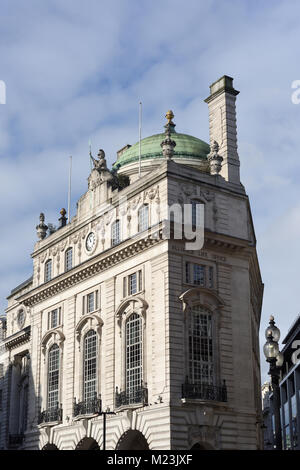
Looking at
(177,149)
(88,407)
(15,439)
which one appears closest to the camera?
(88,407)

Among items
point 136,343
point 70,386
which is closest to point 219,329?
point 136,343

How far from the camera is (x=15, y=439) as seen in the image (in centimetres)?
6188

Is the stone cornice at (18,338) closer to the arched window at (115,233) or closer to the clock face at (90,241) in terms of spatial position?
the clock face at (90,241)

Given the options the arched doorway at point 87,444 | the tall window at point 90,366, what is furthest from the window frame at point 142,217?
the arched doorway at point 87,444

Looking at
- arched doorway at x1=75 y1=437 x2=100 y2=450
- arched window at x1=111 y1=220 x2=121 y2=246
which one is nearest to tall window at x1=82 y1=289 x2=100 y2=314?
arched window at x1=111 y1=220 x2=121 y2=246

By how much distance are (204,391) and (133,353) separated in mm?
5471

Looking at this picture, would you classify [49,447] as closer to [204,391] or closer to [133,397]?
[133,397]

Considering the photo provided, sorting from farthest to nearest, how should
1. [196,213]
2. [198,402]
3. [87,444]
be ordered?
[87,444] < [196,213] < [198,402]

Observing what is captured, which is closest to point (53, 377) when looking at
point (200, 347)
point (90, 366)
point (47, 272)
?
point (90, 366)

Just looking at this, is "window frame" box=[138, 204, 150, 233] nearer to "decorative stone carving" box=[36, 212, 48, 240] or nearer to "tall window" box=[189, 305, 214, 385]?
"tall window" box=[189, 305, 214, 385]

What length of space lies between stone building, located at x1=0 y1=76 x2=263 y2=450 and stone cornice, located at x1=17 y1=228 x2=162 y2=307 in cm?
10

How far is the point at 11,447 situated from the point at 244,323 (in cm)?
2692

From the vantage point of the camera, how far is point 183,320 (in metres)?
42.7

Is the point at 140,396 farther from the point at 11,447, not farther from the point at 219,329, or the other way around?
the point at 11,447
